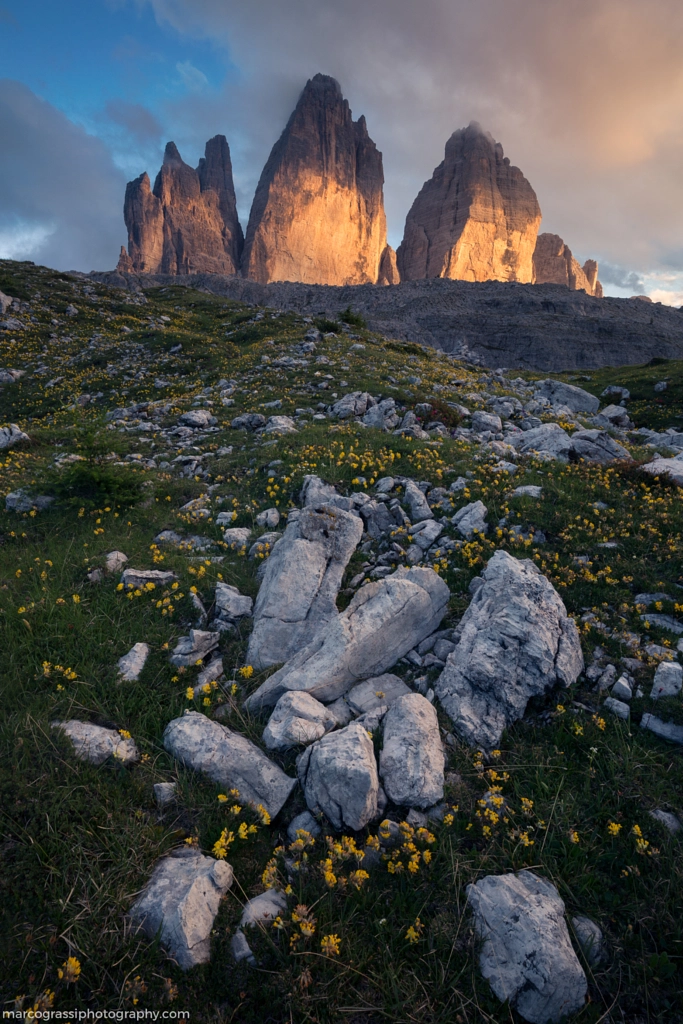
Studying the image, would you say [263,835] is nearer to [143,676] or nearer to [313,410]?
[143,676]

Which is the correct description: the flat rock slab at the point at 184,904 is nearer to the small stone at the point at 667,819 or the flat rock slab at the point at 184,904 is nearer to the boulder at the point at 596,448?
the small stone at the point at 667,819

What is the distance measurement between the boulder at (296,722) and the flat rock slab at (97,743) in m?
1.20

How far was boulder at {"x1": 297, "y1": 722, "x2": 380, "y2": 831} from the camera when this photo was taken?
3600 mm

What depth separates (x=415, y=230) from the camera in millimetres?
163875

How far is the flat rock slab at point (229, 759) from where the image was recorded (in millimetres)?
3811

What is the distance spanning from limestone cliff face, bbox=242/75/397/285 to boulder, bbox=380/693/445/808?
6864 inches

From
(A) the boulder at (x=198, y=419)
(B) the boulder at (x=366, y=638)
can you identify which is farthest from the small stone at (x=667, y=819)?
(A) the boulder at (x=198, y=419)

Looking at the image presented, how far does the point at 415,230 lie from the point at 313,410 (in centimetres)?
18129

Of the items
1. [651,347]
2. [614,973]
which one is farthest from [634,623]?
[651,347]

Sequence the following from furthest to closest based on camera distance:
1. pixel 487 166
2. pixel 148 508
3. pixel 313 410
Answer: pixel 487 166 < pixel 313 410 < pixel 148 508

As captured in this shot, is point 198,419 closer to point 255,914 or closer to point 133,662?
point 133,662

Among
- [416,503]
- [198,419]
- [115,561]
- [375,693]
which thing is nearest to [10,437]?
[198,419]

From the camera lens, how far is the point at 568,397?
24672 millimetres

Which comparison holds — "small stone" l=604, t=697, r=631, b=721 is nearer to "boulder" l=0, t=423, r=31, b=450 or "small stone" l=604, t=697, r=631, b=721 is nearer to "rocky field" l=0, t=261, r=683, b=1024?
"rocky field" l=0, t=261, r=683, b=1024
